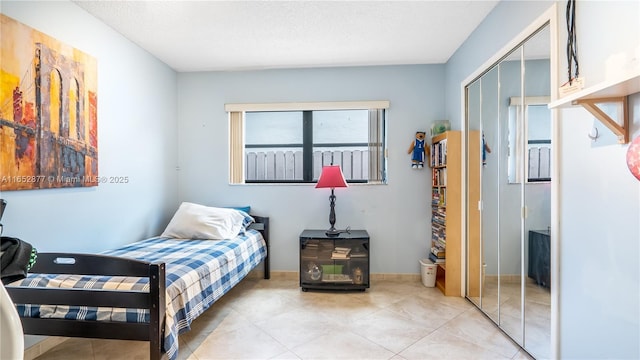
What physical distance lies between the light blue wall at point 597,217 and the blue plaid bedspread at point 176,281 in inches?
84.9

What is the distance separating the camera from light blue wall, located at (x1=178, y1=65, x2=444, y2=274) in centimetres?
347

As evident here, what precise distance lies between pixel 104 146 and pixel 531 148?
3.29m

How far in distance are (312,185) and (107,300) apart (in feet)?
7.66

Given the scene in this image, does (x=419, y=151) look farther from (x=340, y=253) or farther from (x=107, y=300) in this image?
(x=107, y=300)


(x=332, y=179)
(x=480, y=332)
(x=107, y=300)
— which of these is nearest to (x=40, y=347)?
(x=107, y=300)

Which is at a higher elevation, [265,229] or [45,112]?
[45,112]

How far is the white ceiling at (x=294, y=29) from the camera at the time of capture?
230 centimetres

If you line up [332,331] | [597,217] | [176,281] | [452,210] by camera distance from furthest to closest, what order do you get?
1. [452,210]
2. [332,331]
3. [176,281]
4. [597,217]

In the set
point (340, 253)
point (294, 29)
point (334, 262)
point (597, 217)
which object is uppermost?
point (294, 29)

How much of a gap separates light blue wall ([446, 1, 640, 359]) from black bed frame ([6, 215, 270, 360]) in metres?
2.17

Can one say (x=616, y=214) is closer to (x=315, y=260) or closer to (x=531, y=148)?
(x=531, y=148)

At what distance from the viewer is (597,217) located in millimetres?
1398

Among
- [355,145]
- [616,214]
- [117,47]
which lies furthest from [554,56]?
[117,47]

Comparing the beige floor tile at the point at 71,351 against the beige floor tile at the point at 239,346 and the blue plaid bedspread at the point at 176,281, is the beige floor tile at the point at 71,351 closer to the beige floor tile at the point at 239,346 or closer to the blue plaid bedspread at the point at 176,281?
the blue plaid bedspread at the point at 176,281
